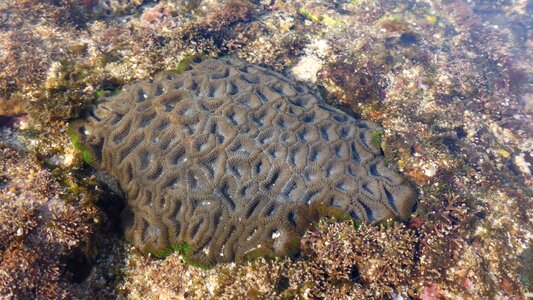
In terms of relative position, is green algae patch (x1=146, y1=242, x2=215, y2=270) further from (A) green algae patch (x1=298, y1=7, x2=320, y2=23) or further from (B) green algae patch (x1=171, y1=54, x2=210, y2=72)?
(A) green algae patch (x1=298, y1=7, x2=320, y2=23)

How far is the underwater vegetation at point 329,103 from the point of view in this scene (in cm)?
496

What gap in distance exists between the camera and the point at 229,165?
575 centimetres

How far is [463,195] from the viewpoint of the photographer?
6363mm

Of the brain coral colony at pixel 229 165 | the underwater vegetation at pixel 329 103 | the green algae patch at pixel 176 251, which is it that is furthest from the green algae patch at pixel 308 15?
the green algae patch at pixel 176 251

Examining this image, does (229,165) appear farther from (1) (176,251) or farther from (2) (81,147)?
(2) (81,147)

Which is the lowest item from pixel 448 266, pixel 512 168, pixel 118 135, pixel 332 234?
pixel 512 168

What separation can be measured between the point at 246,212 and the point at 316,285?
A: 4.86ft

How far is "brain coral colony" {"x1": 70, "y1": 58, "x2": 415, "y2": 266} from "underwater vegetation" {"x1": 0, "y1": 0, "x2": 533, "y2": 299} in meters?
0.30

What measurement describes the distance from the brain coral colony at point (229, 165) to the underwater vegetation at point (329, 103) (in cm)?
30

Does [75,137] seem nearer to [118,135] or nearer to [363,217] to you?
[118,135]

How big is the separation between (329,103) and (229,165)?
3.32 meters

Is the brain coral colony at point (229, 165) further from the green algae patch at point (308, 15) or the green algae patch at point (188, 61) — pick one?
the green algae patch at point (308, 15)

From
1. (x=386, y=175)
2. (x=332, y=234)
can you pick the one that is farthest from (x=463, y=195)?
(x=332, y=234)

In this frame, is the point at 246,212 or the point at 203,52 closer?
the point at 246,212
